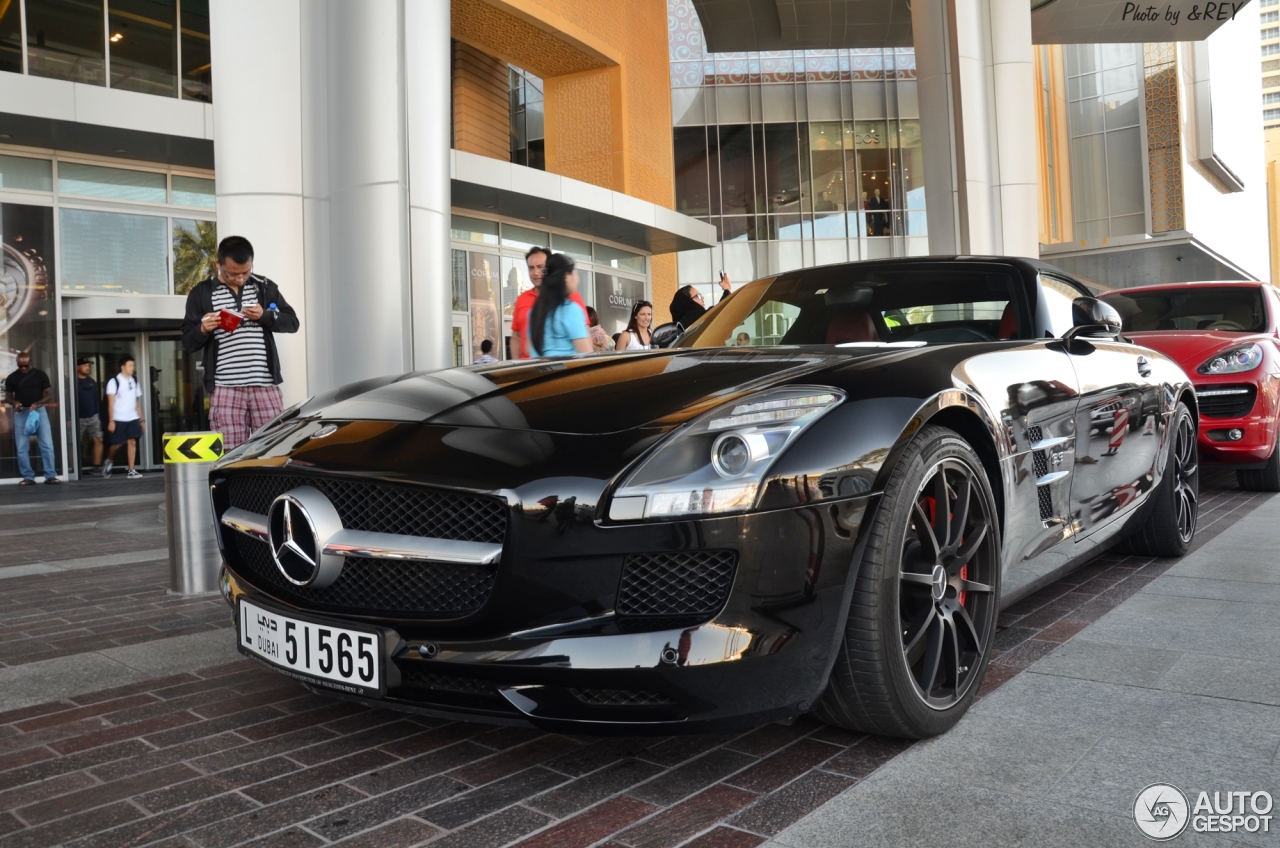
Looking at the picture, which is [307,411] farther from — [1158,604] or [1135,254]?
[1135,254]

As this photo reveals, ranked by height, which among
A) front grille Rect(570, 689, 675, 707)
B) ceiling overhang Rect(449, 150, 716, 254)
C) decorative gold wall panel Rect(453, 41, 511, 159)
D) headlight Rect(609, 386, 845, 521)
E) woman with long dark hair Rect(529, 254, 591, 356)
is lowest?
front grille Rect(570, 689, 675, 707)

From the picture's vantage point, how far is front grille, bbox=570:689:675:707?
198 centimetres

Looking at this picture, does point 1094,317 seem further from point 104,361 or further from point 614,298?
point 614,298

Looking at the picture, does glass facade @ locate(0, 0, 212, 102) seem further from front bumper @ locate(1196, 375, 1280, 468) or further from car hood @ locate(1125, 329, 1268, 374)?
front bumper @ locate(1196, 375, 1280, 468)

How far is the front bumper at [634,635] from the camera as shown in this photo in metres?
1.95

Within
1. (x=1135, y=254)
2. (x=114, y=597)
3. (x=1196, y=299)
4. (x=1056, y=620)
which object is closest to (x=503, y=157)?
(x=1135, y=254)

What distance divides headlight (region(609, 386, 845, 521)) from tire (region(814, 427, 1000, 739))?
31 cm

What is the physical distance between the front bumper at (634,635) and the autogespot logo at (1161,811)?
0.66 m

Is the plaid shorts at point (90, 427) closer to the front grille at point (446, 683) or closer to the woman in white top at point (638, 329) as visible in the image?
the woman in white top at point (638, 329)

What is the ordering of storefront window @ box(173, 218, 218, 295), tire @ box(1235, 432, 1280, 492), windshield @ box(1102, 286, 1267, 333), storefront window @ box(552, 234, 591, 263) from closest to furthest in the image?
tire @ box(1235, 432, 1280, 492)
windshield @ box(1102, 286, 1267, 333)
storefront window @ box(173, 218, 218, 295)
storefront window @ box(552, 234, 591, 263)

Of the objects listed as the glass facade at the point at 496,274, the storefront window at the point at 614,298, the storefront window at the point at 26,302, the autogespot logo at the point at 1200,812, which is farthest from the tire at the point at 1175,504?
the storefront window at the point at 614,298

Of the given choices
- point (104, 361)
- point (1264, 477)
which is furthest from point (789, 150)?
point (1264, 477)

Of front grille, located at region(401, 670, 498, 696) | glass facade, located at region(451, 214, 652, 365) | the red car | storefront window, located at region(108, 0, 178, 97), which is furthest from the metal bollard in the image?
storefront window, located at region(108, 0, 178, 97)

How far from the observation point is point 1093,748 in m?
2.30
